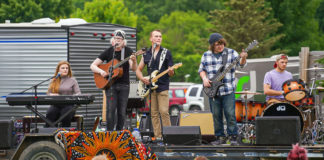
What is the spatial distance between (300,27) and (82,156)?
111ft

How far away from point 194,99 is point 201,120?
2223 cm

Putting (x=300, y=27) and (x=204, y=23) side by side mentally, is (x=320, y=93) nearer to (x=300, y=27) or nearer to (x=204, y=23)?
(x=300, y=27)

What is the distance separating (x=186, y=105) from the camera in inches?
1248

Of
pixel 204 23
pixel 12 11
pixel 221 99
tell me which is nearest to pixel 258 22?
pixel 12 11

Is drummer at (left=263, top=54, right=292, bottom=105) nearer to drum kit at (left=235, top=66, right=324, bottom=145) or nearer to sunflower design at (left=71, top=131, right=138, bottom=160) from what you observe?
drum kit at (left=235, top=66, right=324, bottom=145)

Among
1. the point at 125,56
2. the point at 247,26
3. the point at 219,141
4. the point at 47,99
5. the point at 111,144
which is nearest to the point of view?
the point at 111,144

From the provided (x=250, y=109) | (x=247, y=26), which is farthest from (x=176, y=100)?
(x=250, y=109)

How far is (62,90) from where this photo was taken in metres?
10.4

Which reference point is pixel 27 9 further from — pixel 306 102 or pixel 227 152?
pixel 227 152

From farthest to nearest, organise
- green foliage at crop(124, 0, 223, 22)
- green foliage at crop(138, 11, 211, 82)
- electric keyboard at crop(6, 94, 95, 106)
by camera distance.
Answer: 1. green foliage at crop(124, 0, 223, 22)
2. green foliage at crop(138, 11, 211, 82)
3. electric keyboard at crop(6, 94, 95, 106)

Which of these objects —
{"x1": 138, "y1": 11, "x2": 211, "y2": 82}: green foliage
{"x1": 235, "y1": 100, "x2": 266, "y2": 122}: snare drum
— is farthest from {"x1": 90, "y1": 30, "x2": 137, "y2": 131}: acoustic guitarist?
{"x1": 138, "y1": 11, "x2": 211, "y2": 82}: green foliage

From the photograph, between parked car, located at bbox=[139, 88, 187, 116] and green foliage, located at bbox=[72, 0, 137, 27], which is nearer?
parked car, located at bbox=[139, 88, 187, 116]

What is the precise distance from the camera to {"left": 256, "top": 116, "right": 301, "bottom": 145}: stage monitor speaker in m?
8.88

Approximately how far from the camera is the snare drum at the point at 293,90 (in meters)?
10.1
